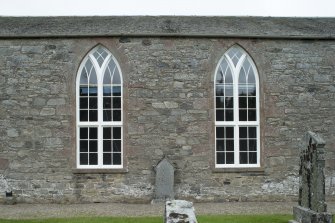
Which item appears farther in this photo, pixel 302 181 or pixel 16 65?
pixel 16 65

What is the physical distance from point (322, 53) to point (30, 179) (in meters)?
9.68

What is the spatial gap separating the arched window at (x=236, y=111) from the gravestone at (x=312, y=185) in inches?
190

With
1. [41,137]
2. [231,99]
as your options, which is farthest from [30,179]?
[231,99]

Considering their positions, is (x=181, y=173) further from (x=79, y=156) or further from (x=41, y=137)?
(x=41, y=137)

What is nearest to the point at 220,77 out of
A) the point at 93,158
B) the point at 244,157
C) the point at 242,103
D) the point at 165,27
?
the point at 242,103

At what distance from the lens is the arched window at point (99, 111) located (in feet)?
52.9

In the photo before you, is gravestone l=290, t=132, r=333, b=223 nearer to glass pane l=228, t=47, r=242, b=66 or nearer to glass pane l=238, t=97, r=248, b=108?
glass pane l=238, t=97, r=248, b=108

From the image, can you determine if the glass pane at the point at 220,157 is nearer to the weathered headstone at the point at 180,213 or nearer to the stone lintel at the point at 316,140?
the stone lintel at the point at 316,140

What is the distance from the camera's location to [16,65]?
16.0 m

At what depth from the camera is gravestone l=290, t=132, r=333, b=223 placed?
34.4 feet

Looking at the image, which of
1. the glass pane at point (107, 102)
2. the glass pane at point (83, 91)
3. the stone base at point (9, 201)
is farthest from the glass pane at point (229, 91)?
the stone base at point (9, 201)

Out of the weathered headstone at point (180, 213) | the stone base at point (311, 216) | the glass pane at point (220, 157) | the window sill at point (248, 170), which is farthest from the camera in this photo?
the glass pane at point (220, 157)

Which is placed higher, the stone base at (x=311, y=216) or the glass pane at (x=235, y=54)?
the glass pane at (x=235, y=54)

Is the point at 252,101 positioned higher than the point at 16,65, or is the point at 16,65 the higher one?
the point at 16,65
